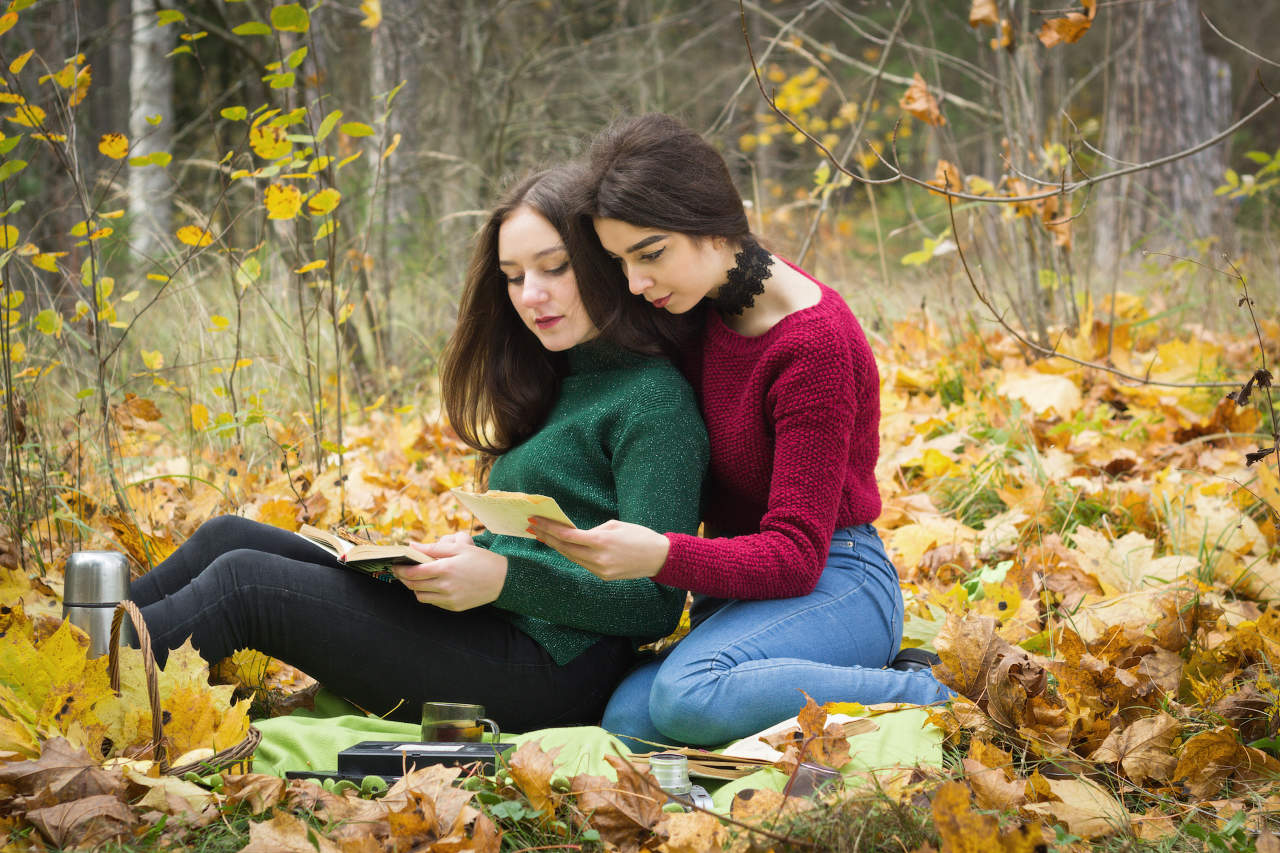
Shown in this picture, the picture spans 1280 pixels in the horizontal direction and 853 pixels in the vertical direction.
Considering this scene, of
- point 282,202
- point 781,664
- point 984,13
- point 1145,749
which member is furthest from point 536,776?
point 984,13

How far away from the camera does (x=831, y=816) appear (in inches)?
55.7

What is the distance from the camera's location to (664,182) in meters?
2.03

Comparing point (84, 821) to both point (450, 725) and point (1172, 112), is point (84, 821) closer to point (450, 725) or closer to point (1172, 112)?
point (450, 725)

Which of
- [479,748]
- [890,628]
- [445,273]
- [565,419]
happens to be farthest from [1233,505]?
[445,273]

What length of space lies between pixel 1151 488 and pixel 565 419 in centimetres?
175

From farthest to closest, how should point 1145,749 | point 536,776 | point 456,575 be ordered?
1. point 456,575
2. point 1145,749
3. point 536,776

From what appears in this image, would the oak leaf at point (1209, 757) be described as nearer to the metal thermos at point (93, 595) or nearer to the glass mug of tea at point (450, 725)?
the glass mug of tea at point (450, 725)

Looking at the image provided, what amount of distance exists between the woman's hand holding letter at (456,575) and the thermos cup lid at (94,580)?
472 mm

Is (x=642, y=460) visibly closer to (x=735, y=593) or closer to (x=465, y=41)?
(x=735, y=593)

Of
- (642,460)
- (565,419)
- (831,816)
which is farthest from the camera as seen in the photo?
(565,419)

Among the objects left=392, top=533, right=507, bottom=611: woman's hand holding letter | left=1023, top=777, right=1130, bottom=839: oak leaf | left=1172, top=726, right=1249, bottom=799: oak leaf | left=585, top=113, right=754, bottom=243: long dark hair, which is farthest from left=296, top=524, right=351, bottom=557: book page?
left=1172, top=726, right=1249, bottom=799: oak leaf

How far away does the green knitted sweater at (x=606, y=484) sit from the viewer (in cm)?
202

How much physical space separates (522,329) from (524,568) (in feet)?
2.16

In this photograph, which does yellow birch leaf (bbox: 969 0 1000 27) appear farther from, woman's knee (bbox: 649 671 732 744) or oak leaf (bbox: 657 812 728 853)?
oak leaf (bbox: 657 812 728 853)
